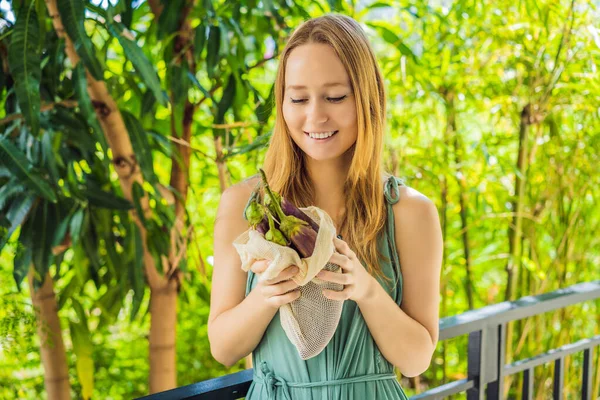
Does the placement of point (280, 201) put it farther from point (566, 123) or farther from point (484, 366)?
point (566, 123)

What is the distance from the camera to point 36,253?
1.67 meters

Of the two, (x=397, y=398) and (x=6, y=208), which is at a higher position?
(x=6, y=208)

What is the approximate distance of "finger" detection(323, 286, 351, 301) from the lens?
36.2 inches

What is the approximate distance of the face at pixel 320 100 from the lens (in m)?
1.02

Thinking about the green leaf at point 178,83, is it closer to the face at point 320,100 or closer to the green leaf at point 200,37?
the green leaf at point 200,37

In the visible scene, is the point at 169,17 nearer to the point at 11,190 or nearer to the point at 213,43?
the point at 213,43

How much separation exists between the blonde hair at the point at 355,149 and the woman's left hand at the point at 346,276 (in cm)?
13

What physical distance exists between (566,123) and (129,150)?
1.54m

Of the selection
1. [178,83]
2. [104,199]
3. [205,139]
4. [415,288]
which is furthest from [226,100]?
[205,139]

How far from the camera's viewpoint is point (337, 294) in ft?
3.03

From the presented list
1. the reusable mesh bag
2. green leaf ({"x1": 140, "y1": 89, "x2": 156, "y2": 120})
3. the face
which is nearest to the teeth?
the face

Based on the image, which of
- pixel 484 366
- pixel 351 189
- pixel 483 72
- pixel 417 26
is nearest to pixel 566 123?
pixel 483 72

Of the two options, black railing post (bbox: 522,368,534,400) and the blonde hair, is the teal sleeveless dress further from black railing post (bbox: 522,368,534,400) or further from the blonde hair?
black railing post (bbox: 522,368,534,400)

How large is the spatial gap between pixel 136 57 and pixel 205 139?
5.48 feet
